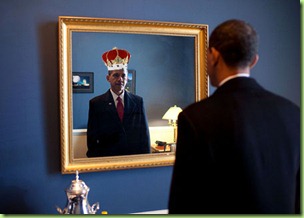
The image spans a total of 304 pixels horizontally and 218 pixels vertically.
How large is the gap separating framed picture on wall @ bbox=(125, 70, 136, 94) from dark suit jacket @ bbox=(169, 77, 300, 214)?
0.94 meters

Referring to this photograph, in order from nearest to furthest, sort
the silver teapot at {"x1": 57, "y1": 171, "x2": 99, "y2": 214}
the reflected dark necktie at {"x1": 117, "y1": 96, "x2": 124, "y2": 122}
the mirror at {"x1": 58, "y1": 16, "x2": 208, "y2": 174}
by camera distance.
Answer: the silver teapot at {"x1": 57, "y1": 171, "x2": 99, "y2": 214}, the mirror at {"x1": 58, "y1": 16, "x2": 208, "y2": 174}, the reflected dark necktie at {"x1": 117, "y1": 96, "x2": 124, "y2": 122}

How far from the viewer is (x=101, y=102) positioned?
1704 millimetres

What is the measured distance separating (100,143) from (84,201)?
0.32m

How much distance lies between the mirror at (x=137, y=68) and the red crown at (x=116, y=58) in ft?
0.08

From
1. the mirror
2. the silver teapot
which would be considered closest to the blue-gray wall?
the mirror

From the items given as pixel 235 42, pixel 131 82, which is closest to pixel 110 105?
pixel 131 82

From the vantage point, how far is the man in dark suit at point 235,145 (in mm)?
807

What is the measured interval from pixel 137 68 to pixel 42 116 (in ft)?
1.88

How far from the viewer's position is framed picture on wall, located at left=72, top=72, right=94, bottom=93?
164 centimetres

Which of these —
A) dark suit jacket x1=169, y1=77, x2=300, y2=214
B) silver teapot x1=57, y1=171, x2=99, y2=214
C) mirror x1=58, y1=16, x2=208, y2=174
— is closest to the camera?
dark suit jacket x1=169, y1=77, x2=300, y2=214

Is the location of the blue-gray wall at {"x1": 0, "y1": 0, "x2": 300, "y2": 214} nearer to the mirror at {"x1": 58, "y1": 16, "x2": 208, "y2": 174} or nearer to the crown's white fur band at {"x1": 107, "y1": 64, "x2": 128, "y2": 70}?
the mirror at {"x1": 58, "y1": 16, "x2": 208, "y2": 174}

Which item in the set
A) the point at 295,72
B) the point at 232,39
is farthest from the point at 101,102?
the point at 295,72

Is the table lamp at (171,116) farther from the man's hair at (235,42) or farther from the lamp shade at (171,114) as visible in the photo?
the man's hair at (235,42)

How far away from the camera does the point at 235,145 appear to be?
0.80 metres
